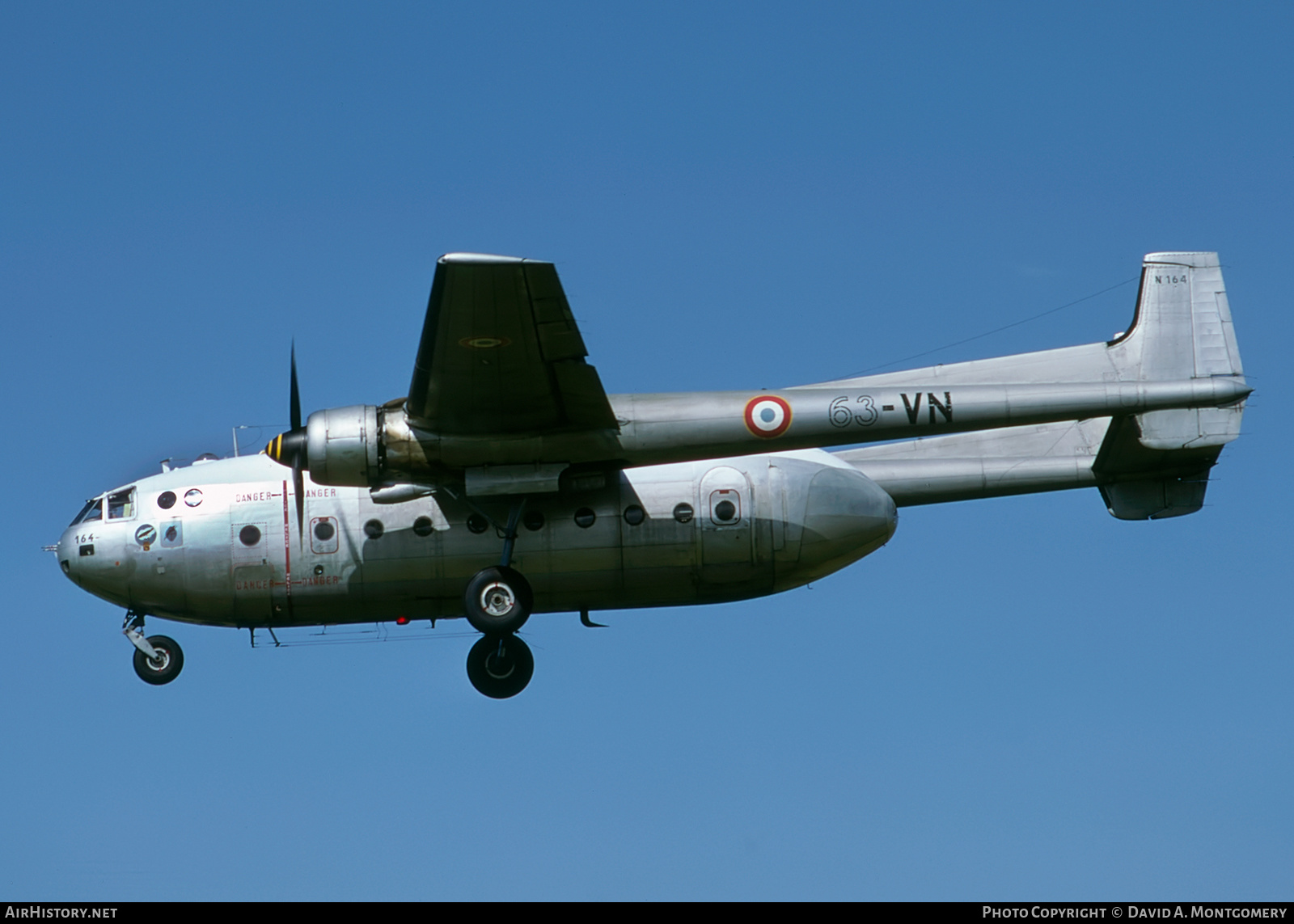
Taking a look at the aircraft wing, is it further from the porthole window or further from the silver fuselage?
the porthole window

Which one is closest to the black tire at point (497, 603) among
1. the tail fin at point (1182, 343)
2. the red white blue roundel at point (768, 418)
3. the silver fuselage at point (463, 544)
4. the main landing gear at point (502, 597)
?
the main landing gear at point (502, 597)

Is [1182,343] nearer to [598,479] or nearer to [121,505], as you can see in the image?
[598,479]

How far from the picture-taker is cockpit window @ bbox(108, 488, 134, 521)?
30.6 m

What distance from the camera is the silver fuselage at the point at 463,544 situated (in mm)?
29703

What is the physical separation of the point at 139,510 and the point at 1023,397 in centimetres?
1532

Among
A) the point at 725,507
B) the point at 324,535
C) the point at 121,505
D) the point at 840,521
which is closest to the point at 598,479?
the point at 725,507

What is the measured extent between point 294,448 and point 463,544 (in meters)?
3.35

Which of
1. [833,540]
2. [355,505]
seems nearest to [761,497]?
[833,540]

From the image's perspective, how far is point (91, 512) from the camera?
102 ft

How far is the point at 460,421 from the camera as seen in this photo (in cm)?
2795

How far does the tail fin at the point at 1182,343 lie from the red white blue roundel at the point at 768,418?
7.13 meters

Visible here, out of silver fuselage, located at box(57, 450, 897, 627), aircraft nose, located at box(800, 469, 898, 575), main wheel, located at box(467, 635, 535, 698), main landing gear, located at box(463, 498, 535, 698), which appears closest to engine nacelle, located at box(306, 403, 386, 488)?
silver fuselage, located at box(57, 450, 897, 627)

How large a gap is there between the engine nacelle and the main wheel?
14.5ft

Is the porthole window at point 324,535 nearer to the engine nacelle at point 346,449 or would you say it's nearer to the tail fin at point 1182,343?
the engine nacelle at point 346,449
